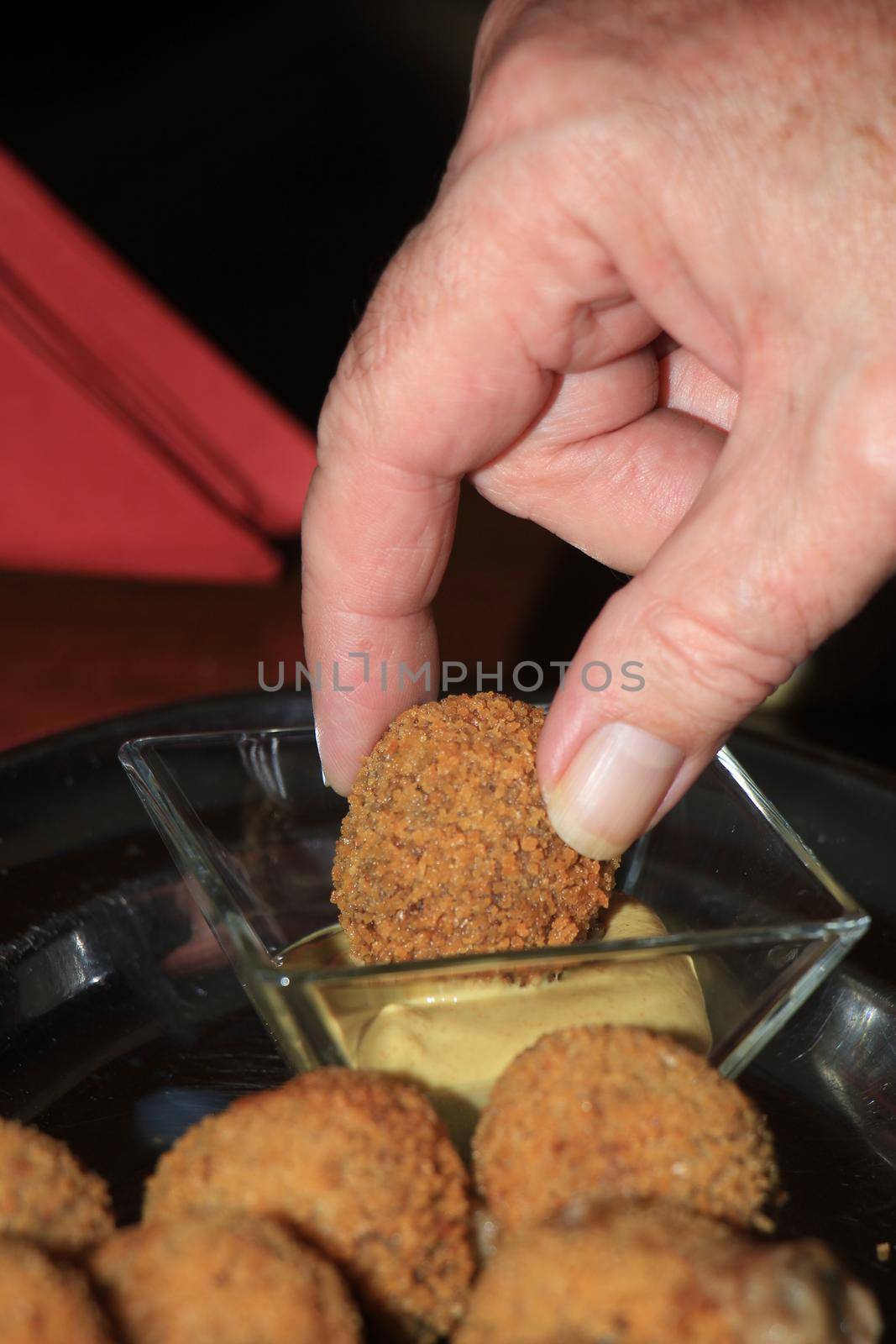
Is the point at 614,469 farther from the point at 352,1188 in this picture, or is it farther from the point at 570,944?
the point at 352,1188

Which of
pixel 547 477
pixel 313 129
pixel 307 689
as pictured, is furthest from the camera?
pixel 313 129

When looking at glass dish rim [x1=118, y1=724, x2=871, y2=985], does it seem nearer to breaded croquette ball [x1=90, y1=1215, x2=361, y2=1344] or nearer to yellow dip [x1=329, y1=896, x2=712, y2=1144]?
yellow dip [x1=329, y1=896, x2=712, y2=1144]

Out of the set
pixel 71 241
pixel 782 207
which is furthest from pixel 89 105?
pixel 782 207

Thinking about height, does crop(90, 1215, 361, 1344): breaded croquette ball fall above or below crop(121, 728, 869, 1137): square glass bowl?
above

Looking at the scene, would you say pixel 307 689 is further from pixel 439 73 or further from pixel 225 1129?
pixel 439 73

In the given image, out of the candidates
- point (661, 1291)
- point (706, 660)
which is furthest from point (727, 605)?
point (661, 1291)

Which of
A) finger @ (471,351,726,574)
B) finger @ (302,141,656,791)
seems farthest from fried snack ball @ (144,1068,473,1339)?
finger @ (471,351,726,574)

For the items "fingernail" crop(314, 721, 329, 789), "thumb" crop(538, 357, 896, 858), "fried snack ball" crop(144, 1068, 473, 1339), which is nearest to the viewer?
"fried snack ball" crop(144, 1068, 473, 1339)

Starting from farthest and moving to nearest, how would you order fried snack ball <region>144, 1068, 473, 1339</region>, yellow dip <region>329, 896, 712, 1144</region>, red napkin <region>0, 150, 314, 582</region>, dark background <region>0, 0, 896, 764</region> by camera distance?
red napkin <region>0, 150, 314, 582</region>
dark background <region>0, 0, 896, 764</region>
yellow dip <region>329, 896, 712, 1144</region>
fried snack ball <region>144, 1068, 473, 1339</region>
